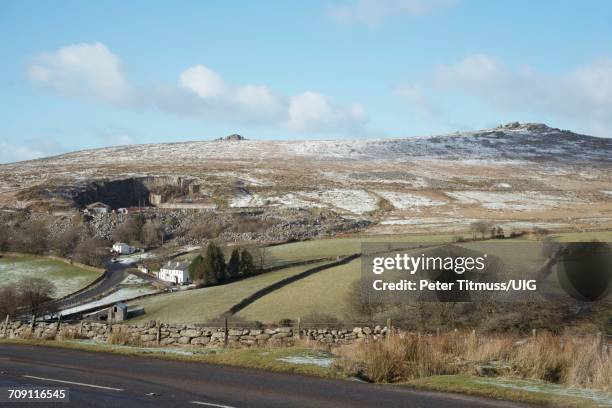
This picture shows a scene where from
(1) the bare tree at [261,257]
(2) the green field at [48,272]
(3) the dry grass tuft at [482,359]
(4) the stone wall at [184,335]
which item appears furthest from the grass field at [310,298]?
(3) the dry grass tuft at [482,359]

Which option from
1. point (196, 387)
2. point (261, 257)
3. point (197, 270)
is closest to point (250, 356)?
point (196, 387)

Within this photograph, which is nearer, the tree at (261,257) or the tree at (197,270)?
the tree at (197,270)

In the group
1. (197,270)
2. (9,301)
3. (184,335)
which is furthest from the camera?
(197,270)

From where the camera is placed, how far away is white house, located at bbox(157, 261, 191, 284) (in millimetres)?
78725

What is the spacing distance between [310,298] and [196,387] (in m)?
41.1

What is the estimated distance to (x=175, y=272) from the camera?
80.9 meters

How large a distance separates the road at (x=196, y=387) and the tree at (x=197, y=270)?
54.5m

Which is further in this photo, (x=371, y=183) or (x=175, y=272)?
(x=371, y=183)

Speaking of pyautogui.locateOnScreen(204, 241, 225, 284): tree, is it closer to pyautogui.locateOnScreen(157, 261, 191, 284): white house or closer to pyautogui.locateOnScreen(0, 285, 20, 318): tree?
pyautogui.locateOnScreen(157, 261, 191, 284): white house

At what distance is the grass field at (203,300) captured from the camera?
55.6m

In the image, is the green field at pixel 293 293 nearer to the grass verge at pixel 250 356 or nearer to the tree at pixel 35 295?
the tree at pixel 35 295

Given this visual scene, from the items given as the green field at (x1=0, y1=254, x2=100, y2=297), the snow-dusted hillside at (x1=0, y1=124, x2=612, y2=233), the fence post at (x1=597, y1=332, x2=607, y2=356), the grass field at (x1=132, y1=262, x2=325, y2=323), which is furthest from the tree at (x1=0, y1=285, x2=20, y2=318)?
the snow-dusted hillside at (x1=0, y1=124, x2=612, y2=233)

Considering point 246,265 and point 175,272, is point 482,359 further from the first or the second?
point 175,272

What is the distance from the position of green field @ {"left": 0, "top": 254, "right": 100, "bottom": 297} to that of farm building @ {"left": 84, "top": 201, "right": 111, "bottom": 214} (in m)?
35.2
